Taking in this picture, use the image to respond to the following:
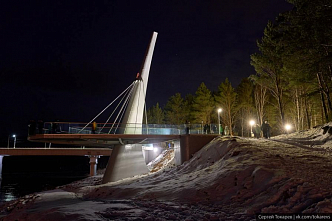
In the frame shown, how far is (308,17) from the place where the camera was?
1669 centimetres

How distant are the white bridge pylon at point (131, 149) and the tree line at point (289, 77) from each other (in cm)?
1584

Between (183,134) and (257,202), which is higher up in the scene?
(183,134)

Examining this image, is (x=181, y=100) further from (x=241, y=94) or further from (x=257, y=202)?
(x=257, y=202)

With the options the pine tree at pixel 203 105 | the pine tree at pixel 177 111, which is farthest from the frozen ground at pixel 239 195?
the pine tree at pixel 177 111

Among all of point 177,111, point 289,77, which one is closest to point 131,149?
point 289,77

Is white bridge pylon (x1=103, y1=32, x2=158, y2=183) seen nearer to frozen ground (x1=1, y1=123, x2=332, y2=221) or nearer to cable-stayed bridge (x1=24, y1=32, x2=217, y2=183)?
cable-stayed bridge (x1=24, y1=32, x2=217, y2=183)

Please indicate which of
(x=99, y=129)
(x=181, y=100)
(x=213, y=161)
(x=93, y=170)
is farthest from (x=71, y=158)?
(x=213, y=161)

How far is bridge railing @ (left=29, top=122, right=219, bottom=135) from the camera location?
20541 mm

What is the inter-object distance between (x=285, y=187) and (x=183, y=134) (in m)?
13.7

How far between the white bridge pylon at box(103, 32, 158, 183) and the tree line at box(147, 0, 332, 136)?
1584 cm

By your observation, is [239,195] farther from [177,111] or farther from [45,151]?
[177,111]

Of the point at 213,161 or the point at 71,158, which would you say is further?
the point at 71,158

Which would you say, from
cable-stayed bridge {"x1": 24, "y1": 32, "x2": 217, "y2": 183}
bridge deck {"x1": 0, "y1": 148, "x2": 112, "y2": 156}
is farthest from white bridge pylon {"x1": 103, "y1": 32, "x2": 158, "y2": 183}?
bridge deck {"x1": 0, "y1": 148, "x2": 112, "y2": 156}

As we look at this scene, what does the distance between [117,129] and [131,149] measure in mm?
5003
